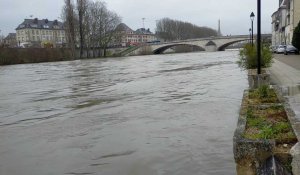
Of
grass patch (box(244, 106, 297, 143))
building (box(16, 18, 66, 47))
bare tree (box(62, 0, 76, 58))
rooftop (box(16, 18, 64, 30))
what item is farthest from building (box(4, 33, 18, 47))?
grass patch (box(244, 106, 297, 143))

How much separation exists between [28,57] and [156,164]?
71.5 meters

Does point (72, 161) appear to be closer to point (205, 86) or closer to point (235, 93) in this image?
point (235, 93)

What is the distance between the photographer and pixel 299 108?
1000 centimetres

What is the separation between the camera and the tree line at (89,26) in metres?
81.0

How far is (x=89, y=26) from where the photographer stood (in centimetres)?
8894

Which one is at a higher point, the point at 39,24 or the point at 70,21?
the point at 39,24

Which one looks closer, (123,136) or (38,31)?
(123,136)

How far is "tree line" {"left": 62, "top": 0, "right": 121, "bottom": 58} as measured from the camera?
81000 mm

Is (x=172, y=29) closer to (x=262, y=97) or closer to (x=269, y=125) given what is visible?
(x=262, y=97)

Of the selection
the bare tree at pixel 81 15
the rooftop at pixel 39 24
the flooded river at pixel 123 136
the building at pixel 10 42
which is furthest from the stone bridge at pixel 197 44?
the flooded river at pixel 123 136

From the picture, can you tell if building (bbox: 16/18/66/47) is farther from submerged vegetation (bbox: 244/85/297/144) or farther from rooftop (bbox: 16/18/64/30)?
submerged vegetation (bbox: 244/85/297/144)

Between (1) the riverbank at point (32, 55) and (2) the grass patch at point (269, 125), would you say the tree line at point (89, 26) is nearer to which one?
(1) the riverbank at point (32, 55)

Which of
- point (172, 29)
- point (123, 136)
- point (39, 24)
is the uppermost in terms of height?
point (39, 24)

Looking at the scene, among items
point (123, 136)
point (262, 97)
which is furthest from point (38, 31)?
point (262, 97)
